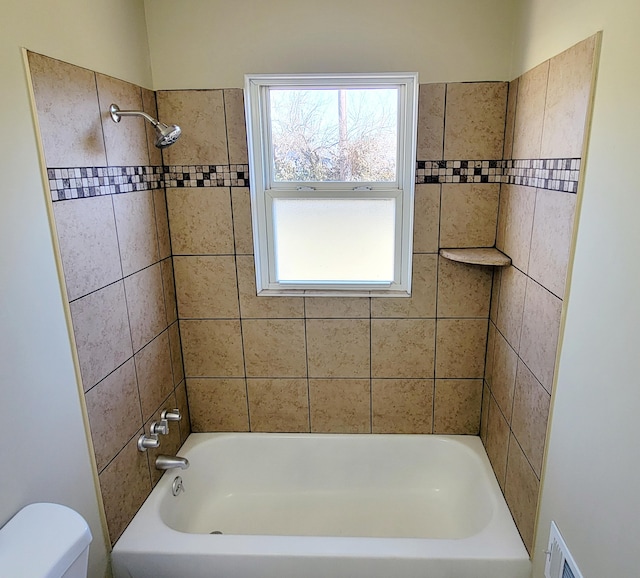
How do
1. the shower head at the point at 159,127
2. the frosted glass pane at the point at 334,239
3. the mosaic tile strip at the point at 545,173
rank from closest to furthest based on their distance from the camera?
the mosaic tile strip at the point at 545,173, the shower head at the point at 159,127, the frosted glass pane at the point at 334,239

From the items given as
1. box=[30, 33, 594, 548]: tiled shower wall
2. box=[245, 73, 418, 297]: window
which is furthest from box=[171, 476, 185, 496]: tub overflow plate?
box=[245, 73, 418, 297]: window

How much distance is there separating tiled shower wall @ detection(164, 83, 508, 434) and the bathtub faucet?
0.36 m

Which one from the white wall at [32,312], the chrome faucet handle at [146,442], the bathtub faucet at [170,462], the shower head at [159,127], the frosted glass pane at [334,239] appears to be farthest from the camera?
the frosted glass pane at [334,239]

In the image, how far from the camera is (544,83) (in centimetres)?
144

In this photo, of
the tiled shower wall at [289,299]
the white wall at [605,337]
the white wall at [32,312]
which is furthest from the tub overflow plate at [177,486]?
the white wall at [605,337]

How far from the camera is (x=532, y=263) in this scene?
59.9 inches

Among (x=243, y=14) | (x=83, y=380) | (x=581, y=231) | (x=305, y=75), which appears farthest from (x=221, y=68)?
(x=581, y=231)

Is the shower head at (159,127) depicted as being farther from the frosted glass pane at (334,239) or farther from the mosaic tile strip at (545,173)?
the mosaic tile strip at (545,173)

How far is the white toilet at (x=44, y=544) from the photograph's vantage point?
39.9 inches

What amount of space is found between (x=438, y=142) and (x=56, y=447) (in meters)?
1.77

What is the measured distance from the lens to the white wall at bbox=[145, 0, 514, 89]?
5.82 ft

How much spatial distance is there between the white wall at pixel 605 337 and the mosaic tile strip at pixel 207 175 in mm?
1282

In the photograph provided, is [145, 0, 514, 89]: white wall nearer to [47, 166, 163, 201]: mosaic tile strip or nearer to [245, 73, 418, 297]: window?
[245, 73, 418, 297]: window

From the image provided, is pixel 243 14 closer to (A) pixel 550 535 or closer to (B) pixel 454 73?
(B) pixel 454 73
